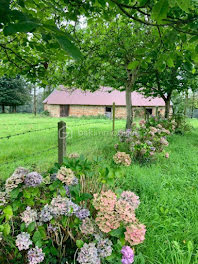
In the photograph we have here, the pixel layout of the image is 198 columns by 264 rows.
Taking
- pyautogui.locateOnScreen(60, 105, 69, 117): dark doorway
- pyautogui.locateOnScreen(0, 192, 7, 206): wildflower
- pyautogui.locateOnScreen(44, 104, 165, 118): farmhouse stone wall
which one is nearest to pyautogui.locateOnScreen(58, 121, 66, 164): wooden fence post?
pyautogui.locateOnScreen(0, 192, 7, 206): wildflower

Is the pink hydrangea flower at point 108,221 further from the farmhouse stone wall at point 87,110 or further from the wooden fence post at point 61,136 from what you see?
the farmhouse stone wall at point 87,110

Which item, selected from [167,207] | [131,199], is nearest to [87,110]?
[167,207]

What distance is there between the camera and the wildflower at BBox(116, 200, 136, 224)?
1270 millimetres

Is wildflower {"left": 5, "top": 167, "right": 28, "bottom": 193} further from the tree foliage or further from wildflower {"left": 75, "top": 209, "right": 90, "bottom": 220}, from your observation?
the tree foliage

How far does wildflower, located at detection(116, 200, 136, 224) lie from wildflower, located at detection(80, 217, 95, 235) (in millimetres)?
274

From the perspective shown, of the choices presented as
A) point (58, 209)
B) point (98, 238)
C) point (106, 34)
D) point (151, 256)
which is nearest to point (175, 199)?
point (151, 256)

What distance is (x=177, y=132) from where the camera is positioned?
945 cm

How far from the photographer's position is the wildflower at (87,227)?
139cm

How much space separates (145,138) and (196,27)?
11.0 ft

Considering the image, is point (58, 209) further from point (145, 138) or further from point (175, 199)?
point (145, 138)

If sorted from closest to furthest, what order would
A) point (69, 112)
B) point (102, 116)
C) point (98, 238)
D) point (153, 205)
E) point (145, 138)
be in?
point (98, 238)
point (153, 205)
point (145, 138)
point (102, 116)
point (69, 112)

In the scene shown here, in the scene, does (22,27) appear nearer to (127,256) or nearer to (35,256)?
(35,256)

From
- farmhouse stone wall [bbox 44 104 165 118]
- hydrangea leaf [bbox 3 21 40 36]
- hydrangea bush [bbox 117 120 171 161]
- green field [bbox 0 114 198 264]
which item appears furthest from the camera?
farmhouse stone wall [bbox 44 104 165 118]

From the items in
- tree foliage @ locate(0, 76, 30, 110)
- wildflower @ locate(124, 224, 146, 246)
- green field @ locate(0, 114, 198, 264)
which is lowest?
green field @ locate(0, 114, 198, 264)
